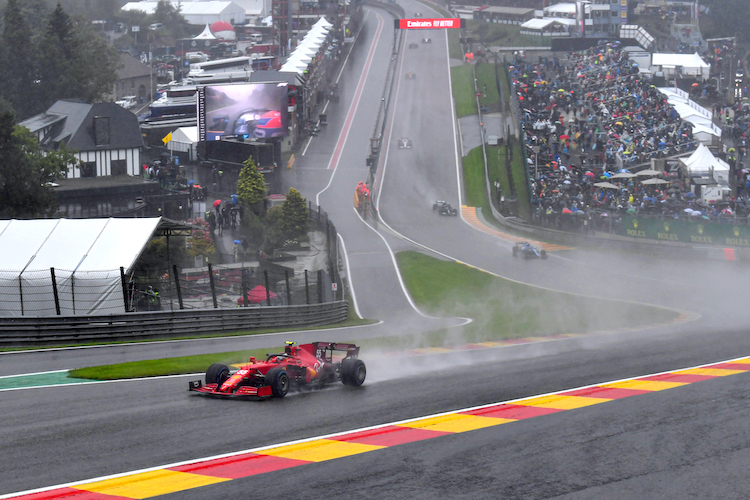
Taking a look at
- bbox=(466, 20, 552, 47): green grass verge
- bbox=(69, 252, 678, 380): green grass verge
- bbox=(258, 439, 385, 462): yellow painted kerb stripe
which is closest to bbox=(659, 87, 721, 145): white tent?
bbox=(69, 252, 678, 380): green grass verge

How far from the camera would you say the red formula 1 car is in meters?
13.3

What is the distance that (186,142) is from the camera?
6750 cm

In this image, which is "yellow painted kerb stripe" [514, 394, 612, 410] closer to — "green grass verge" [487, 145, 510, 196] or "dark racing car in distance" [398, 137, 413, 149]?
"green grass verge" [487, 145, 510, 196]

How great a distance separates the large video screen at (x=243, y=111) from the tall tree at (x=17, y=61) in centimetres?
3255

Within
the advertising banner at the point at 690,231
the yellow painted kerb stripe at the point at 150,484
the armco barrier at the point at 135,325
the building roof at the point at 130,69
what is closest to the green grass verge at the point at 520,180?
the advertising banner at the point at 690,231

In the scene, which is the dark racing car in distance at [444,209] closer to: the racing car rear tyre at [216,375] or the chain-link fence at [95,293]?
the chain-link fence at [95,293]

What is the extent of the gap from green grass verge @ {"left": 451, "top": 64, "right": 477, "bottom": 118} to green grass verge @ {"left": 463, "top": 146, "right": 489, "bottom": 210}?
41.1ft

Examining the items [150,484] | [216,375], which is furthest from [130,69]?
[150,484]

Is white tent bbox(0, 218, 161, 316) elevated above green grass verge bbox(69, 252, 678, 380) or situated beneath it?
elevated above

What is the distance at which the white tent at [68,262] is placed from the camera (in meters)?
21.2

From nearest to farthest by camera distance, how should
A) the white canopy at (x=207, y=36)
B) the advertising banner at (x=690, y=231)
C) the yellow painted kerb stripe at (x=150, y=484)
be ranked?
the yellow painted kerb stripe at (x=150, y=484)
the advertising banner at (x=690, y=231)
the white canopy at (x=207, y=36)

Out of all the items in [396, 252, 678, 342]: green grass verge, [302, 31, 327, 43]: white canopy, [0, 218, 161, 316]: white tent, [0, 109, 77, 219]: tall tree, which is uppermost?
[302, 31, 327, 43]: white canopy

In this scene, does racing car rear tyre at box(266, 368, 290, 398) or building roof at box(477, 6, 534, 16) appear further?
building roof at box(477, 6, 534, 16)

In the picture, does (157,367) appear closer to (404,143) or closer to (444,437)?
(444,437)
